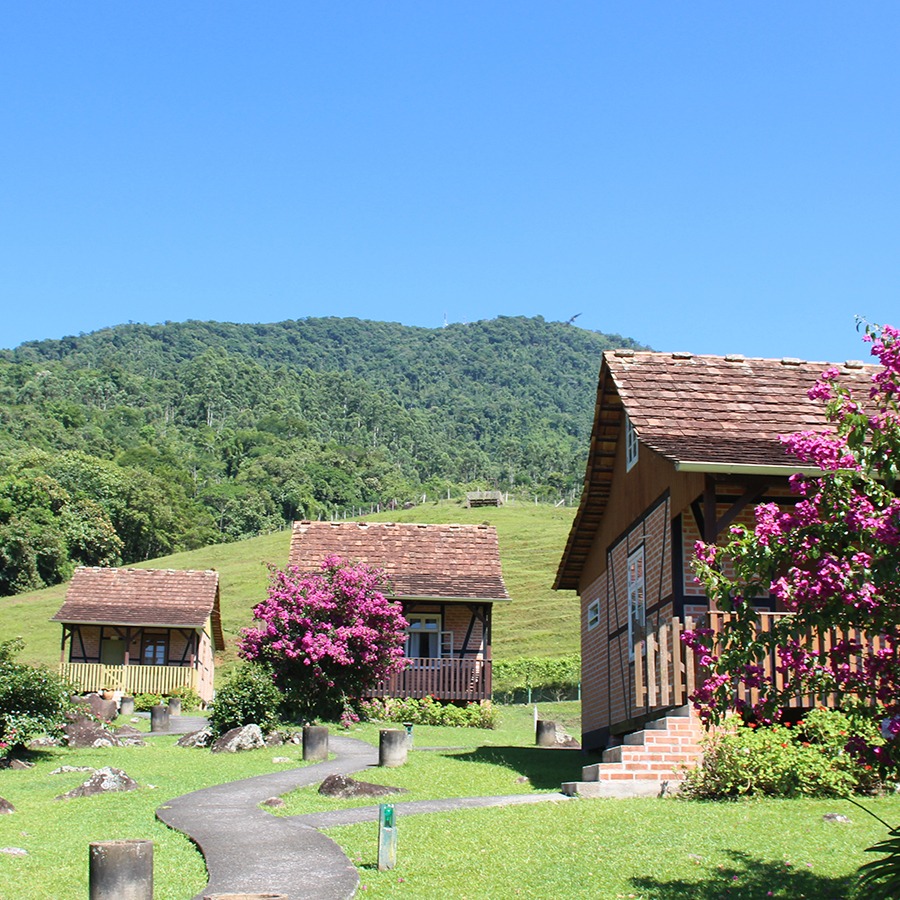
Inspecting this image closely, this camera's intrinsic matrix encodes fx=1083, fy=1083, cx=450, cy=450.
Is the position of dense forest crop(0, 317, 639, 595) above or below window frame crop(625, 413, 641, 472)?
above

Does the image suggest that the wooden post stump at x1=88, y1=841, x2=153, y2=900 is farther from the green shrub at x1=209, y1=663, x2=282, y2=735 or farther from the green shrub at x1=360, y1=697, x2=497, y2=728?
the green shrub at x1=360, y1=697, x2=497, y2=728

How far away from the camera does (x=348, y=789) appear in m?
14.3

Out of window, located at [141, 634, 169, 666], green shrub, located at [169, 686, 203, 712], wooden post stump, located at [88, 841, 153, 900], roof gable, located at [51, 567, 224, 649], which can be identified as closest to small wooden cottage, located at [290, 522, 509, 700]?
green shrub, located at [169, 686, 203, 712]

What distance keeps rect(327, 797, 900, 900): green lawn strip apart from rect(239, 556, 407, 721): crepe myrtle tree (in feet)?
44.2

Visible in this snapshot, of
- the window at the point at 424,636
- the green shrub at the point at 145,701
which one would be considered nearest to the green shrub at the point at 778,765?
the window at the point at 424,636

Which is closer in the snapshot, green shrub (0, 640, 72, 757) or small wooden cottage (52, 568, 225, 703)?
green shrub (0, 640, 72, 757)

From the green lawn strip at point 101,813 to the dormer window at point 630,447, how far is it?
304 inches

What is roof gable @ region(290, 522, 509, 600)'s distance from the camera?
105 ft

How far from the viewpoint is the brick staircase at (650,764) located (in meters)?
13.1

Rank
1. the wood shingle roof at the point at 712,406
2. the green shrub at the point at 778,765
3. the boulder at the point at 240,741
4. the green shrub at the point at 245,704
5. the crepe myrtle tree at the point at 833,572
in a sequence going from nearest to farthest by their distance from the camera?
the crepe myrtle tree at the point at 833,572 → the green shrub at the point at 778,765 → the wood shingle roof at the point at 712,406 → the boulder at the point at 240,741 → the green shrub at the point at 245,704

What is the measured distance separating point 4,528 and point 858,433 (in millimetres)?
77375

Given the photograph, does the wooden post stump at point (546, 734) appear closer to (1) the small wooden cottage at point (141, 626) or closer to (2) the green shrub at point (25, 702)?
(2) the green shrub at point (25, 702)

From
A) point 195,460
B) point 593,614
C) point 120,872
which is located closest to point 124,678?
point 593,614

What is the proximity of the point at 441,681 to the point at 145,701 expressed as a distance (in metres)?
11.9
